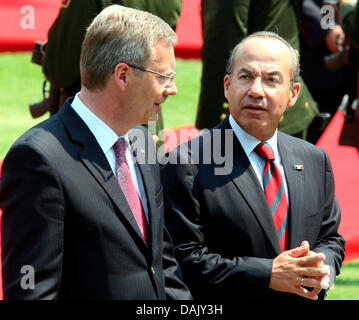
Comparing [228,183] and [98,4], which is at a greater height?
[98,4]

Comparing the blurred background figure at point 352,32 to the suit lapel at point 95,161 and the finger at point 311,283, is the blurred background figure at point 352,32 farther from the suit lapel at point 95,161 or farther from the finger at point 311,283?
the suit lapel at point 95,161

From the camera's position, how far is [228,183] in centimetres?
323

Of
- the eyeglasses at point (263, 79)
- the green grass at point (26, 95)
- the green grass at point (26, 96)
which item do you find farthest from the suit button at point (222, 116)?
the green grass at point (26, 95)

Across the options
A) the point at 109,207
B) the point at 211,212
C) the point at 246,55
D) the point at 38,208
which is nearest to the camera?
the point at 38,208

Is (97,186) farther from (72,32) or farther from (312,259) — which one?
(72,32)

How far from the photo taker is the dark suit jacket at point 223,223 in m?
3.15

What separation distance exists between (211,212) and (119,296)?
0.64 metres

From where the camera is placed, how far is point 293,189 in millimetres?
3314

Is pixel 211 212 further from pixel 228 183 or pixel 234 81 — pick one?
pixel 234 81

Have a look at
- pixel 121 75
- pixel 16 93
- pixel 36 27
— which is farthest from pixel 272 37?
pixel 36 27

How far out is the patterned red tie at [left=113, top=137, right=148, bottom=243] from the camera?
9.05 ft

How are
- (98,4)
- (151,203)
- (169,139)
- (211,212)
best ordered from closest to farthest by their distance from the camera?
(151,203) < (211,212) < (98,4) < (169,139)

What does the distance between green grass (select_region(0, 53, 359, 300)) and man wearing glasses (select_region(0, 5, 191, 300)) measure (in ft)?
20.5

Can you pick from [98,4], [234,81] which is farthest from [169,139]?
[234,81]
